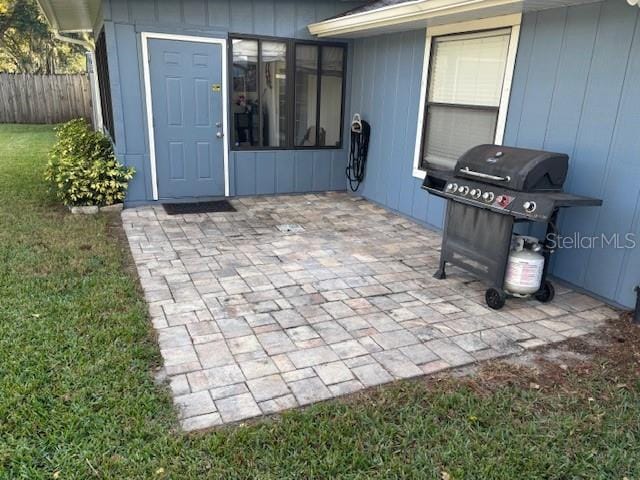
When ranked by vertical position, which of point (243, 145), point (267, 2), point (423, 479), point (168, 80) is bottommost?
point (423, 479)

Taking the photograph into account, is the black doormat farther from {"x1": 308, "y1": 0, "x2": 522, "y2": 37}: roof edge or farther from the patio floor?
{"x1": 308, "y1": 0, "x2": 522, "y2": 37}: roof edge

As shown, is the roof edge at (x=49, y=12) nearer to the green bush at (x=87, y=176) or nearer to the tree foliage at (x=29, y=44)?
the green bush at (x=87, y=176)

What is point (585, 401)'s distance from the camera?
242 centimetres

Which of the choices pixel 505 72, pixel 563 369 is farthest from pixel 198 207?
pixel 563 369

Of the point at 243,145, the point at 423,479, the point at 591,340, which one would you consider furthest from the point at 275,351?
the point at 243,145

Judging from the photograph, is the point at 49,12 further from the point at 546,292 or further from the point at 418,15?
the point at 546,292

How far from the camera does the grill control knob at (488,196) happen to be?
131 inches

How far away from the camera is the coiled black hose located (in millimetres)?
6438

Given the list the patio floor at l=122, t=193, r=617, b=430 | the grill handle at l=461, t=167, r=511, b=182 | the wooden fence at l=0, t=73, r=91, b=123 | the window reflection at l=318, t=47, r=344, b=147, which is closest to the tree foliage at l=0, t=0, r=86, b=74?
the wooden fence at l=0, t=73, r=91, b=123

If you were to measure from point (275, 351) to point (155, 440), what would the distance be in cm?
90

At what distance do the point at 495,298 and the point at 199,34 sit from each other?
4.53 metres

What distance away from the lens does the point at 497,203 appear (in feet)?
10.8

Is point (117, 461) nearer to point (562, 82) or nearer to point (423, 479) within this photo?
point (423, 479)

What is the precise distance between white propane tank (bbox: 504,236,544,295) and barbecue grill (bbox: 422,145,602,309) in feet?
0.21
